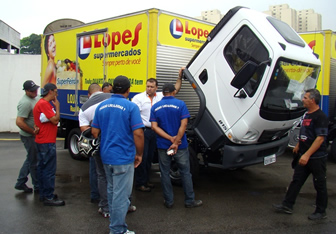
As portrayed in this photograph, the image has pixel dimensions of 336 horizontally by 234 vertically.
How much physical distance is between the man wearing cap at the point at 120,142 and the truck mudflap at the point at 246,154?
180cm

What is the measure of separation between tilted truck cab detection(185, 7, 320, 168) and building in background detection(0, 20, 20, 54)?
21.1m

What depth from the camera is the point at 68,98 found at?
7891 millimetres

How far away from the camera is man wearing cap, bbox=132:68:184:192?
5.34 meters

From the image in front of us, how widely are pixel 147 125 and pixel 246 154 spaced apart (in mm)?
1616

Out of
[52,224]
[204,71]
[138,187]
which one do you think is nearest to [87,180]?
[138,187]

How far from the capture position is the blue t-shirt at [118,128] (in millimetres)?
3566

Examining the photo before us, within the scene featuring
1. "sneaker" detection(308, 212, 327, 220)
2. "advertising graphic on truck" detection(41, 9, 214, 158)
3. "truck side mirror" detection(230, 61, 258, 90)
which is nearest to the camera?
"sneaker" detection(308, 212, 327, 220)

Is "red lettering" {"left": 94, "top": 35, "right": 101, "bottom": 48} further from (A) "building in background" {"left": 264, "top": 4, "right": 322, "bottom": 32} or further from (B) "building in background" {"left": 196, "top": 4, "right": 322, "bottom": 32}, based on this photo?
(A) "building in background" {"left": 264, "top": 4, "right": 322, "bottom": 32}

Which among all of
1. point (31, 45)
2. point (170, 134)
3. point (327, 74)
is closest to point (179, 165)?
point (170, 134)

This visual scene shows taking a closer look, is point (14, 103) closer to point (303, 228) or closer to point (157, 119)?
point (157, 119)

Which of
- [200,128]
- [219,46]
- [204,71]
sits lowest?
[200,128]

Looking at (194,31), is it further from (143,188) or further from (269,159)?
(143,188)

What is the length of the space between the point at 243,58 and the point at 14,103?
10822 millimetres

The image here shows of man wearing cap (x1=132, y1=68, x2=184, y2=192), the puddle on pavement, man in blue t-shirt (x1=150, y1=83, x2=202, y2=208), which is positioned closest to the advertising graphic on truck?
man wearing cap (x1=132, y1=68, x2=184, y2=192)
